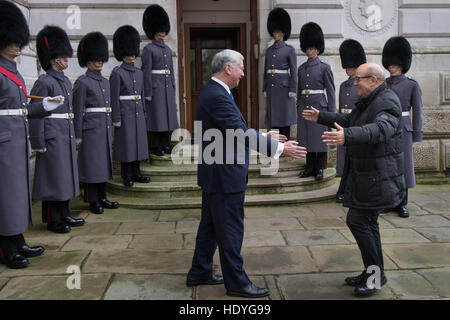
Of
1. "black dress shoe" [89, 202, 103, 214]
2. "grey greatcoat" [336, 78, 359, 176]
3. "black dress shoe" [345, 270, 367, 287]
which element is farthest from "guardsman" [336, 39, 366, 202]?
"black dress shoe" [89, 202, 103, 214]

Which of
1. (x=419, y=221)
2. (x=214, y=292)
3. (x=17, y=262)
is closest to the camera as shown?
(x=214, y=292)

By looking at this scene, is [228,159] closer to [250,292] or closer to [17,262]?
[250,292]

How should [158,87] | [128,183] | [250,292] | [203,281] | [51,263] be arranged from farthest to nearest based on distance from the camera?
1. [158,87]
2. [128,183]
3. [51,263]
4. [203,281]
5. [250,292]

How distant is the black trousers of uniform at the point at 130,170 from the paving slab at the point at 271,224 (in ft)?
5.76

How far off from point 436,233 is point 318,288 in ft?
6.10

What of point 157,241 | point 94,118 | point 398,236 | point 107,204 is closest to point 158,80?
point 94,118

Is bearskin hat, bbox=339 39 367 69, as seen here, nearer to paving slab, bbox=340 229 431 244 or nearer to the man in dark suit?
paving slab, bbox=340 229 431 244

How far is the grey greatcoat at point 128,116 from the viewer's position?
19.5 ft

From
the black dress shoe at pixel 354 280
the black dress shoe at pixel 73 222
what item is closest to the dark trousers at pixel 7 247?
the black dress shoe at pixel 73 222

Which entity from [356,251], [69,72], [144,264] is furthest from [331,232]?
[69,72]

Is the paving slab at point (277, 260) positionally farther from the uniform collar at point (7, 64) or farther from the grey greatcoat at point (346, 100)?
the uniform collar at point (7, 64)

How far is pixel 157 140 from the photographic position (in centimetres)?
683

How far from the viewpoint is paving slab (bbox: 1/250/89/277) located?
12.4 feet

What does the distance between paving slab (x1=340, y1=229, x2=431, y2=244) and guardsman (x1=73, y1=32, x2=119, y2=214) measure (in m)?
2.71
